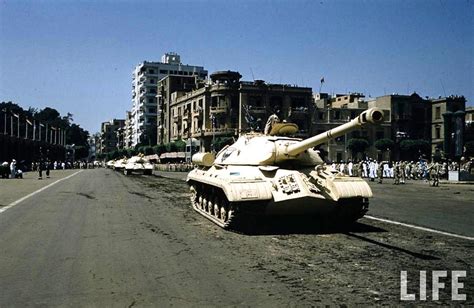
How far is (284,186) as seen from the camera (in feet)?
34.2

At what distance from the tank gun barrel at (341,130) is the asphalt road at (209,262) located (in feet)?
5.75

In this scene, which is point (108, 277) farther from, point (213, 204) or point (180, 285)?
point (213, 204)

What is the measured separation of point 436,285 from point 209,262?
314 cm

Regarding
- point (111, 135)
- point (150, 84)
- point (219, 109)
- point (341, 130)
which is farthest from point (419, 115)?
point (111, 135)

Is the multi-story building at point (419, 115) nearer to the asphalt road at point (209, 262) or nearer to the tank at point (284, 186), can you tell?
the tank at point (284, 186)

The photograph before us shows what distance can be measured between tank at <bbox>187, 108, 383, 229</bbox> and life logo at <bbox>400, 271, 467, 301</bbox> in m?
2.84

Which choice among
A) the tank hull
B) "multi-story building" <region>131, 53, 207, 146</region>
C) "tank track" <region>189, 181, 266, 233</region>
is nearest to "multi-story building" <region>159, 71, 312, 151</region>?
"multi-story building" <region>131, 53, 207, 146</region>

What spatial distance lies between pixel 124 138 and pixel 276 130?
503 ft

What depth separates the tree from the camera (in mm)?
66875

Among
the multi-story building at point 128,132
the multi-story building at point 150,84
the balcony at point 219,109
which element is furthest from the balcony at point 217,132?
the multi-story building at point 128,132

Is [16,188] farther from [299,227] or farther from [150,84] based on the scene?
[150,84]

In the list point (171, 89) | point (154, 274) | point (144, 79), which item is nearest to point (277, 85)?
point (171, 89)

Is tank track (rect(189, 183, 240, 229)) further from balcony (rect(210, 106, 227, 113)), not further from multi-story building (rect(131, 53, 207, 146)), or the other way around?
multi-story building (rect(131, 53, 207, 146))

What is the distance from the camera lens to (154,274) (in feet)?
22.2
